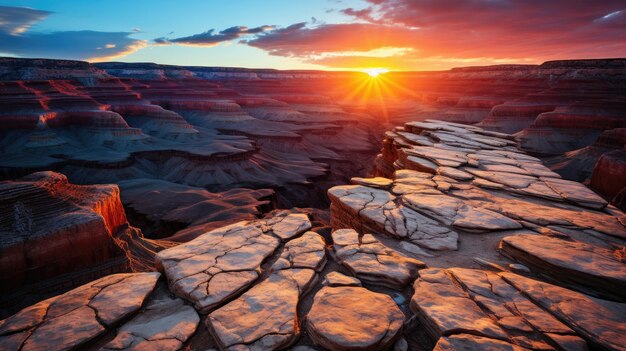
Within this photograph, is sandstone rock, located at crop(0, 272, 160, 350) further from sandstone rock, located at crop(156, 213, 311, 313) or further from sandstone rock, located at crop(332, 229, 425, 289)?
sandstone rock, located at crop(332, 229, 425, 289)

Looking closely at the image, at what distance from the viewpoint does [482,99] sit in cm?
4447

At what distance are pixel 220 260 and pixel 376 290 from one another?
130 centimetres

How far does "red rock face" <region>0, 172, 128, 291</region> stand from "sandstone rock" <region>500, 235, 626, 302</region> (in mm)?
7568

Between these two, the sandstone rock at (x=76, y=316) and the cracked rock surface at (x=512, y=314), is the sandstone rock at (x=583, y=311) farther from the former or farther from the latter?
the sandstone rock at (x=76, y=316)

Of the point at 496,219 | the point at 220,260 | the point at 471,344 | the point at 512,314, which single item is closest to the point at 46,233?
the point at 220,260

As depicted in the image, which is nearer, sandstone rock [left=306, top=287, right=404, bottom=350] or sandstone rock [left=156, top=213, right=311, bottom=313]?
sandstone rock [left=306, top=287, right=404, bottom=350]

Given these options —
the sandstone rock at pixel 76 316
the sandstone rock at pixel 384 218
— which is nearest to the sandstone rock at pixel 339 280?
the sandstone rock at pixel 384 218

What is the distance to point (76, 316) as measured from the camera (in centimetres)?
188

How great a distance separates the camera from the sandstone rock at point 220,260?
210cm

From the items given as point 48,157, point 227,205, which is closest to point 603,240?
point 227,205

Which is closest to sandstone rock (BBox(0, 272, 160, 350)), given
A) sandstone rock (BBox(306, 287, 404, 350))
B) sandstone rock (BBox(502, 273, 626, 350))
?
sandstone rock (BBox(306, 287, 404, 350))

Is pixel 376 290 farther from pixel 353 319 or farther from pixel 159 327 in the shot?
pixel 159 327

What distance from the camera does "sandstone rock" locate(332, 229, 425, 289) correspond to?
7.47 ft

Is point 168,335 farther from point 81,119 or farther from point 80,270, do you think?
point 81,119
